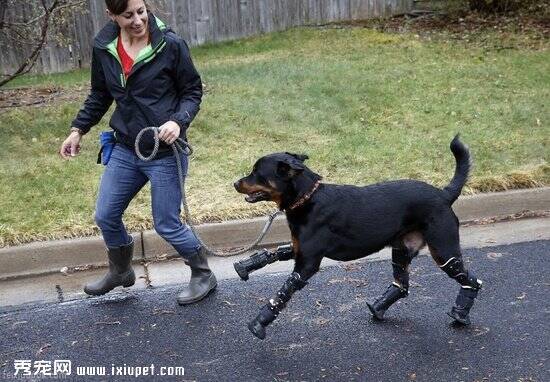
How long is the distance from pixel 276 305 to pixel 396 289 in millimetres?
792

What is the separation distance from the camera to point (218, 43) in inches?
521

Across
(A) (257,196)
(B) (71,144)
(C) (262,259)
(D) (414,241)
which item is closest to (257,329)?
(C) (262,259)

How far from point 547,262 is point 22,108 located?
6113 millimetres

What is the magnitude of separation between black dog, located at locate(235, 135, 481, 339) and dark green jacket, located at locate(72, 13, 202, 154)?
70 centimetres

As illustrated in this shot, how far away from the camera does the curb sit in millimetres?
5477

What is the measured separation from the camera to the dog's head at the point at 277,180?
399 centimetres

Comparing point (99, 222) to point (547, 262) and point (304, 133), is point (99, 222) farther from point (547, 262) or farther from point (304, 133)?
point (304, 133)

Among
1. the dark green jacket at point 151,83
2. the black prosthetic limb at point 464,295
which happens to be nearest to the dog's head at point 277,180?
the dark green jacket at point 151,83


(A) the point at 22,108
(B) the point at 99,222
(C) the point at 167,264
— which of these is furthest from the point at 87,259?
(A) the point at 22,108

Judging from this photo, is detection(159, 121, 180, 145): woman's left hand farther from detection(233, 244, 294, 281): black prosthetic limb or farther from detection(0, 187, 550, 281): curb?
detection(0, 187, 550, 281): curb

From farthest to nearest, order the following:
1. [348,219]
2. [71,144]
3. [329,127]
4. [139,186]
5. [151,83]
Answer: [329,127], [139,186], [71,144], [151,83], [348,219]

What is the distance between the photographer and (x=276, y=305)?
4020 millimetres

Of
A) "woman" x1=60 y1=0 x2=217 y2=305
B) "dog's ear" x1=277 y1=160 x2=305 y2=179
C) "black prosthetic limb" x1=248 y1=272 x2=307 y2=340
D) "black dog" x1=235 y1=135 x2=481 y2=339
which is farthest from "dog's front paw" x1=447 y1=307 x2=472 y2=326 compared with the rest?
"woman" x1=60 y1=0 x2=217 y2=305

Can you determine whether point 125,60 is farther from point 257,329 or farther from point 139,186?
point 257,329
